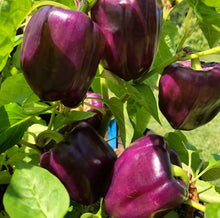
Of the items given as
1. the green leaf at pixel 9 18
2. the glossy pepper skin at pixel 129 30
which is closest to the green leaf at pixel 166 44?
the glossy pepper skin at pixel 129 30

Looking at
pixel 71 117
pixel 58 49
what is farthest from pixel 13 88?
pixel 58 49

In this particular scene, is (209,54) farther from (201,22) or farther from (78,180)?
(78,180)

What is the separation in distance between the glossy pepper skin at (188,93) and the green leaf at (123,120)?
56 millimetres

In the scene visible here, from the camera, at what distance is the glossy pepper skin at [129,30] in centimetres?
40

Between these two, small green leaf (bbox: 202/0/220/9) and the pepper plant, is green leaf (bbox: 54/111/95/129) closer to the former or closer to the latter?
the pepper plant

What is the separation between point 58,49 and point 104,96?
8.0 inches

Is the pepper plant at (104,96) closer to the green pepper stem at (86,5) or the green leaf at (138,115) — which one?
the green pepper stem at (86,5)

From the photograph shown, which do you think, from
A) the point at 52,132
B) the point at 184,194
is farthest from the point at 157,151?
the point at 52,132

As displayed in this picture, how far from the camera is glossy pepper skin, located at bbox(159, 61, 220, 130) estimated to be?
46 cm

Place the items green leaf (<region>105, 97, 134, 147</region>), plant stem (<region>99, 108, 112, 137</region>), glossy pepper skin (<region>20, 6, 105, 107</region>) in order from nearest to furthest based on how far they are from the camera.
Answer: glossy pepper skin (<region>20, 6, 105, 107</region>)
green leaf (<region>105, 97, 134, 147</region>)
plant stem (<region>99, 108, 112, 137</region>)

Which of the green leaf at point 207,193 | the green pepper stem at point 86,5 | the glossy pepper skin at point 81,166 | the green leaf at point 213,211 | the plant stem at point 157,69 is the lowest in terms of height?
the green leaf at point 207,193

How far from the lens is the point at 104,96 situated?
563 mm

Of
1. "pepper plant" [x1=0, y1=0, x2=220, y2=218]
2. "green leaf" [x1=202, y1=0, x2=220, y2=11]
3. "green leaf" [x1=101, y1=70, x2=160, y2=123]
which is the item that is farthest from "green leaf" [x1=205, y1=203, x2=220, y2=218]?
"green leaf" [x1=202, y1=0, x2=220, y2=11]

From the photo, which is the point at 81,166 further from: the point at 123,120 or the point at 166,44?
the point at 166,44
